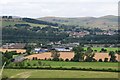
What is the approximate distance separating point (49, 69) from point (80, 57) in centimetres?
474

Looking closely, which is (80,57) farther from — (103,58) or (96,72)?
(96,72)

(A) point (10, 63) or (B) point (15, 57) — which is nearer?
(A) point (10, 63)

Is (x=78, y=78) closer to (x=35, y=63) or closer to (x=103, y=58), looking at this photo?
(x=35, y=63)

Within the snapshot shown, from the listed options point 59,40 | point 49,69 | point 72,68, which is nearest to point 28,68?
point 49,69

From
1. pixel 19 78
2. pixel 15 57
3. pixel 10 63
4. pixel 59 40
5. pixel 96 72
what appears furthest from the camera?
pixel 59 40

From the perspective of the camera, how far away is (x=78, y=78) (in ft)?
47.2

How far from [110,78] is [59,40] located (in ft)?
87.6

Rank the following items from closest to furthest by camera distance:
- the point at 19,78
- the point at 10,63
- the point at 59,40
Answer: the point at 19,78, the point at 10,63, the point at 59,40

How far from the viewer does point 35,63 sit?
63.5 ft

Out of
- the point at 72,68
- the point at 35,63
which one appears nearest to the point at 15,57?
the point at 35,63

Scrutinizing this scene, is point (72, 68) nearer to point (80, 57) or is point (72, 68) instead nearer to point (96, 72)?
point (96, 72)

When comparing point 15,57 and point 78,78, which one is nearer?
point 78,78

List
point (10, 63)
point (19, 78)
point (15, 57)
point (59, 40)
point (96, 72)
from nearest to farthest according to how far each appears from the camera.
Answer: point (19, 78)
point (96, 72)
point (10, 63)
point (15, 57)
point (59, 40)

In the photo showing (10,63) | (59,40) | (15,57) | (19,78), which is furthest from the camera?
(59,40)
